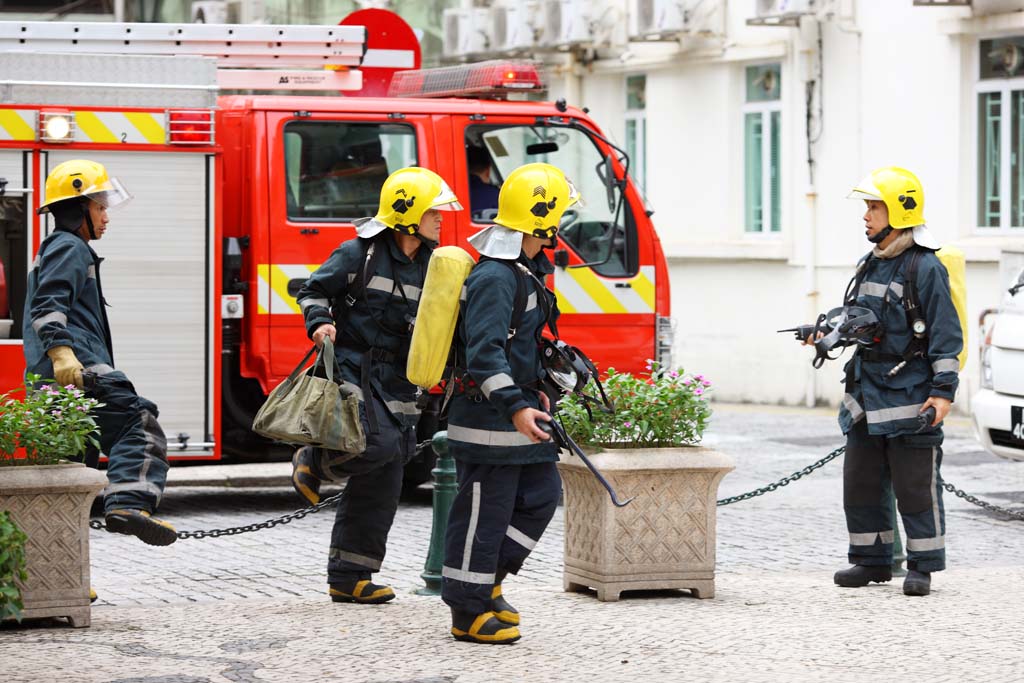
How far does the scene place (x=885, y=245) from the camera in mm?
8219

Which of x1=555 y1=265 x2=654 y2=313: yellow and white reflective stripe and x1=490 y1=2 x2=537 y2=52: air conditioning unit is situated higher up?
x1=490 y1=2 x2=537 y2=52: air conditioning unit

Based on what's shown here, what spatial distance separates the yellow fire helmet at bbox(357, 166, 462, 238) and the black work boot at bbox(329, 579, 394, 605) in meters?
1.44

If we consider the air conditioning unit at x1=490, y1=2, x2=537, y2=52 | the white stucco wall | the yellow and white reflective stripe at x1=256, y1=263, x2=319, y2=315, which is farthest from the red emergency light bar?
the air conditioning unit at x1=490, y1=2, x2=537, y2=52

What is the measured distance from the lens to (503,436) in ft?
22.4

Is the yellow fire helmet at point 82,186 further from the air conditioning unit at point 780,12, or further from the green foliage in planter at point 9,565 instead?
the air conditioning unit at point 780,12

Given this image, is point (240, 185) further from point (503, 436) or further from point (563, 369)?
point (503, 436)

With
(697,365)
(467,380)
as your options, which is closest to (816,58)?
(697,365)

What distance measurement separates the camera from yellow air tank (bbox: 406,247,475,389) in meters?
6.84

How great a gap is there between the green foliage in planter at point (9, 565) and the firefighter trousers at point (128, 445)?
1333mm

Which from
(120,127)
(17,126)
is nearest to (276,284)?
(120,127)

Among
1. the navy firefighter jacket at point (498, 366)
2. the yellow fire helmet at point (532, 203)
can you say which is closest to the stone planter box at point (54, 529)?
the navy firefighter jacket at point (498, 366)

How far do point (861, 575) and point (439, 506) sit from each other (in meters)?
1.87

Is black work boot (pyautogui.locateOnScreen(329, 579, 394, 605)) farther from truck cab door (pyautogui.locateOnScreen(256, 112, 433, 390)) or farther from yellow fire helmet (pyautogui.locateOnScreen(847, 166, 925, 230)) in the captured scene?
truck cab door (pyautogui.locateOnScreen(256, 112, 433, 390))

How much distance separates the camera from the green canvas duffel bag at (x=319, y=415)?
731 cm
